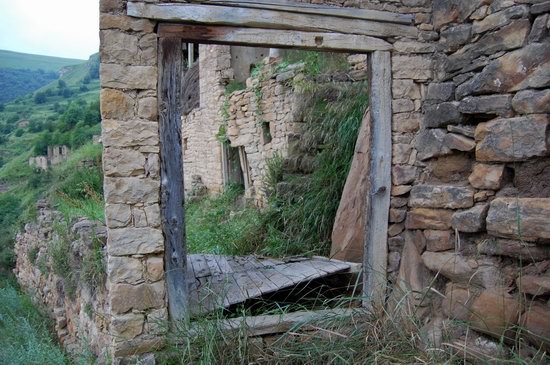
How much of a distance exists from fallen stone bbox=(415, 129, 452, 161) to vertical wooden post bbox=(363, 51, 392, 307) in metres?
0.25

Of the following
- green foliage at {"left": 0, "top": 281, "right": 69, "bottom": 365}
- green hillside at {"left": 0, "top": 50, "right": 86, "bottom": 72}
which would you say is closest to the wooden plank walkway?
green foliage at {"left": 0, "top": 281, "right": 69, "bottom": 365}

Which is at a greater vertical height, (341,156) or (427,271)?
(341,156)

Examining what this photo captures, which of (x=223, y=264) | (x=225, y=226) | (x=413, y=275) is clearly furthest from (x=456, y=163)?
(x=225, y=226)

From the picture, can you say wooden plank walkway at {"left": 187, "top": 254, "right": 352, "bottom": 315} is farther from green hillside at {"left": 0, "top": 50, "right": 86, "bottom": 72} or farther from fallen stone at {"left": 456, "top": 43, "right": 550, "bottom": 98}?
green hillside at {"left": 0, "top": 50, "right": 86, "bottom": 72}

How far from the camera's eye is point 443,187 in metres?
3.71

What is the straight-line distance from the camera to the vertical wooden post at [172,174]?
11.4 ft

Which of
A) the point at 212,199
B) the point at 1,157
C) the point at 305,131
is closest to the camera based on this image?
the point at 305,131

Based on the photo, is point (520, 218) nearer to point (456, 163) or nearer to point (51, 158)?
point (456, 163)

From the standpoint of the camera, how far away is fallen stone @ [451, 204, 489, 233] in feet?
11.0

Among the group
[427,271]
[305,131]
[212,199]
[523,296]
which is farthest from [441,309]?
[212,199]

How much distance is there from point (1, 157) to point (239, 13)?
1181 inches

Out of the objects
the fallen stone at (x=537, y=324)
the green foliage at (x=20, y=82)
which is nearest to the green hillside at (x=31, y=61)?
the green foliage at (x=20, y=82)

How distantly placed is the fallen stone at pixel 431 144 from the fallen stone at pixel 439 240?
0.63 m

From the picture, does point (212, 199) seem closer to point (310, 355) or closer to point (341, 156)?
point (341, 156)
